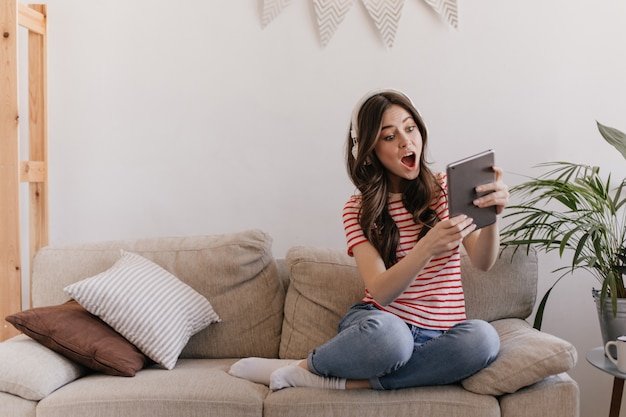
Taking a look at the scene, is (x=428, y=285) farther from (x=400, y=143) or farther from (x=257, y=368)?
(x=257, y=368)

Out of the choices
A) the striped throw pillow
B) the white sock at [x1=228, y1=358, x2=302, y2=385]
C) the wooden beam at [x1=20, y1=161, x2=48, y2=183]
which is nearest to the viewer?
the white sock at [x1=228, y1=358, x2=302, y2=385]

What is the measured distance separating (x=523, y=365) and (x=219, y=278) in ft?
3.44

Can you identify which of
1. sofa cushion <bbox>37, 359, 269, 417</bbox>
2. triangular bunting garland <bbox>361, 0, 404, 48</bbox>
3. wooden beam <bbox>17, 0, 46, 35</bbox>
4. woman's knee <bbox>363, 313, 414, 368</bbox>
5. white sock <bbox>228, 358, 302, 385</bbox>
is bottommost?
sofa cushion <bbox>37, 359, 269, 417</bbox>

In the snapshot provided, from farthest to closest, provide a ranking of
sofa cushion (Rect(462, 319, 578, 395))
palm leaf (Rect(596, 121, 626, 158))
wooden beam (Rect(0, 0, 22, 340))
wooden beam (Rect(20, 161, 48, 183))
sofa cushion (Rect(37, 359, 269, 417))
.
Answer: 1. wooden beam (Rect(20, 161, 48, 183))
2. wooden beam (Rect(0, 0, 22, 340))
3. palm leaf (Rect(596, 121, 626, 158))
4. sofa cushion (Rect(37, 359, 269, 417))
5. sofa cushion (Rect(462, 319, 578, 395))

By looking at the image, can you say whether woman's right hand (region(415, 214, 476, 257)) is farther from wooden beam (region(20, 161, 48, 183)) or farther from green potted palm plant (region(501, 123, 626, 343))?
wooden beam (region(20, 161, 48, 183))

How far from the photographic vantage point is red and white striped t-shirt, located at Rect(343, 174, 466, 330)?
220 cm

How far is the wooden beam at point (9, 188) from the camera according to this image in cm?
268

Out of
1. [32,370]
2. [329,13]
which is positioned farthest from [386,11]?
[32,370]

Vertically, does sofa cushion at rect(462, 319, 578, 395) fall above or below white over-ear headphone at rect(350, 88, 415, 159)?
below

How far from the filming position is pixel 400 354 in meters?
1.97

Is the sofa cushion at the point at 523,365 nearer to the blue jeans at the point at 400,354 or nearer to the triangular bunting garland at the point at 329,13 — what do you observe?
the blue jeans at the point at 400,354

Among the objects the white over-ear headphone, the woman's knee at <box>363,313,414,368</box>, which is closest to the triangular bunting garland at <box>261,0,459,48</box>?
the white over-ear headphone

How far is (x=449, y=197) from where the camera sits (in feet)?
6.37

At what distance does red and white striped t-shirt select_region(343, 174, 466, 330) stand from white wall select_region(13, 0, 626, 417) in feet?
2.15
